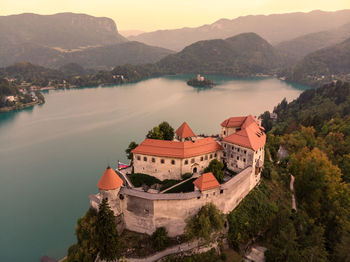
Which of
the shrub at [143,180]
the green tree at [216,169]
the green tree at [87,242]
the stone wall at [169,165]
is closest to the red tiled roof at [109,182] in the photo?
the green tree at [87,242]

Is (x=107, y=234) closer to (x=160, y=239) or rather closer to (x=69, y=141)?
(x=160, y=239)

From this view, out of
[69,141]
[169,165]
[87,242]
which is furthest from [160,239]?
[69,141]

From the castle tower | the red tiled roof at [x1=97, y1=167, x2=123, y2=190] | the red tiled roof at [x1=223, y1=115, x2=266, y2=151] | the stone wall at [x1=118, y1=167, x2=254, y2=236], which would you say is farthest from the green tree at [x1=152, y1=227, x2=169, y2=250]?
the red tiled roof at [x1=223, y1=115, x2=266, y2=151]

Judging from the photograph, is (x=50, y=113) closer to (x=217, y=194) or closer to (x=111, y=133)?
(x=111, y=133)

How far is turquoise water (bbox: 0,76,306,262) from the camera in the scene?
43062 millimetres

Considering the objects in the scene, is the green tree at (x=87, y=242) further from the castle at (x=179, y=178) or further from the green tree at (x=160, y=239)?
the green tree at (x=160, y=239)

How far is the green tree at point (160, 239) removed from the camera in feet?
98.3

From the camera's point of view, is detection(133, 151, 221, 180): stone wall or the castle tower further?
detection(133, 151, 221, 180): stone wall

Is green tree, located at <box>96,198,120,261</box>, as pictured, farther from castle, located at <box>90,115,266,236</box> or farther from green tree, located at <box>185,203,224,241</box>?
green tree, located at <box>185,203,224,241</box>

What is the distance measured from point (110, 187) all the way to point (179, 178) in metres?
11.1

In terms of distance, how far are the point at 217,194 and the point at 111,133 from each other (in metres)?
61.1

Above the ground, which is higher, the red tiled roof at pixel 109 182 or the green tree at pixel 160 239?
the red tiled roof at pixel 109 182

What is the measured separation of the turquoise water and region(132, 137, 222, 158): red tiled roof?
21.1 m

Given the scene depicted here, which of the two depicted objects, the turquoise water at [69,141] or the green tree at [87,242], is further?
the turquoise water at [69,141]
